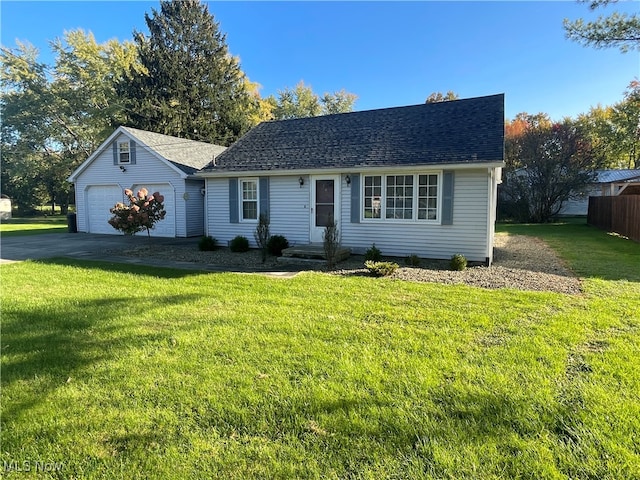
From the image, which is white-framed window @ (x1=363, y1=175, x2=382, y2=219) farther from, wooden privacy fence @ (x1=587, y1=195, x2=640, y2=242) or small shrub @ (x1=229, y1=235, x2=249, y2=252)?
wooden privacy fence @ (x1=587, y1=195, x2=640, y2=242)

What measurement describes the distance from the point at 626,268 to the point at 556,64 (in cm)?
850

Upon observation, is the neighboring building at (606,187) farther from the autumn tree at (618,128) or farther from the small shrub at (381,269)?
the small shrub at (381,269)

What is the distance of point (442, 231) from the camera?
365 inches

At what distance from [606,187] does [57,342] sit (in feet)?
96.5

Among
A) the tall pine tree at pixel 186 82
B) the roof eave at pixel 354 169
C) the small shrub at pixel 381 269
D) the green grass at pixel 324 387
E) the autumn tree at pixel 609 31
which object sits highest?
the tall pine tree at pixel 186 82

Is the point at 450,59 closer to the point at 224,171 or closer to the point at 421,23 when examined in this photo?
the point at 421,23

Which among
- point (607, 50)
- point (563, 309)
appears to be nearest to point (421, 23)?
point (607, 50)

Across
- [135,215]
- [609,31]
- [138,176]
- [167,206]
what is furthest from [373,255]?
[138,176]

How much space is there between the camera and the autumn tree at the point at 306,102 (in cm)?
3712

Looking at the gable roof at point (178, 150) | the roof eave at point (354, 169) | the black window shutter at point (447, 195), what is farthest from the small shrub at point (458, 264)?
the gable roof at point (178, 150)

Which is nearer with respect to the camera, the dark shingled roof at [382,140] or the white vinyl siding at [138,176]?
the dark shingled roof at [382,140]

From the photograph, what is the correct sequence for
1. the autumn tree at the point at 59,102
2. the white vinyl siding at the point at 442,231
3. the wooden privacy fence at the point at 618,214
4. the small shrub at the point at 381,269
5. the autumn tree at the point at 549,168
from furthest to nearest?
the autumn tree at the point at 59,102 < the autumn tree at the point at 549,168 < the wooden privacy fence at the point at 618,214 < the white vinyl siding at the point at 442,231 < the small shrub at the point at 381,269

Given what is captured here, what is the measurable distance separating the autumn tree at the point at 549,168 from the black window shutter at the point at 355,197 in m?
19.1

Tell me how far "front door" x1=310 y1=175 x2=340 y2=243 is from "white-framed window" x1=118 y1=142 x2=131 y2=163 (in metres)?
10.7
